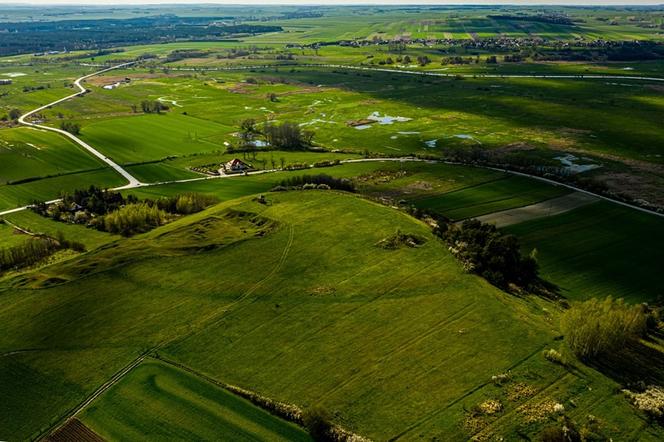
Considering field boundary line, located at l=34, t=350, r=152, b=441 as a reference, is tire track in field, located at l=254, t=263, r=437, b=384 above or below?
above

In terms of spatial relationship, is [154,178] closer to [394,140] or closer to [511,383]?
[394,140]

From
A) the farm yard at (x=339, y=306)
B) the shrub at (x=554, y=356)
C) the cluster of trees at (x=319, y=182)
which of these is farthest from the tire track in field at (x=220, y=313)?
the shrub at (x=554, y=356)

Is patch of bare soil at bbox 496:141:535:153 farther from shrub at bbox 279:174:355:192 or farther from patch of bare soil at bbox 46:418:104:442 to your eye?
patch of bare soil at bbox 46:418:104:442

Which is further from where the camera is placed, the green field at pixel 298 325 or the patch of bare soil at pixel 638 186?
the patch of bare soil at pixel 638 186

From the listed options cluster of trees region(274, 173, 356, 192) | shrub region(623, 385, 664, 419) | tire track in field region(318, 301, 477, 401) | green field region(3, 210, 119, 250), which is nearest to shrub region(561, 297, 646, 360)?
shrub region(623, 385, 664, 419)

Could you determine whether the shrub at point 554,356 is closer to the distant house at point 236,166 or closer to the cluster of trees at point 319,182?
the cluster of trees at point 319,182

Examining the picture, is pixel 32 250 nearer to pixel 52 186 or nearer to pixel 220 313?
pixel 220 313
